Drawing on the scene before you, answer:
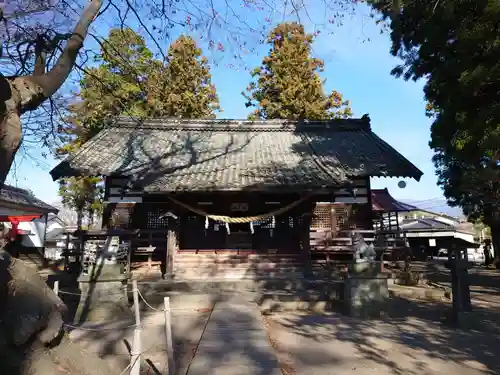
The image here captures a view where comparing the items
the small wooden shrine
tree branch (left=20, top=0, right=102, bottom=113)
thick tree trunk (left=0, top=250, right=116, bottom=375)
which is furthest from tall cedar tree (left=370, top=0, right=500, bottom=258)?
thick tree trunk (left=0, top=250, right=116, bottom=375)

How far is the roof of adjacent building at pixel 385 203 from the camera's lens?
18.8 m

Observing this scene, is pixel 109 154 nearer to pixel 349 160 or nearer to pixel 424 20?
pixel 349 160

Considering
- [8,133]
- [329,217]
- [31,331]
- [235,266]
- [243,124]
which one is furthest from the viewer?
[243,124]

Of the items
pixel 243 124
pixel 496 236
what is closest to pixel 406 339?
pixel 243 124

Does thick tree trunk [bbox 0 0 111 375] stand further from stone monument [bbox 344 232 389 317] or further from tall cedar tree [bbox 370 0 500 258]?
tall cedar tree [bbox 370 0 500 258]

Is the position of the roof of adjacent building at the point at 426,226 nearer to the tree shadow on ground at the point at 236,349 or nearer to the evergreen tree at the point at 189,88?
the evergreen tree at the point at 189,88

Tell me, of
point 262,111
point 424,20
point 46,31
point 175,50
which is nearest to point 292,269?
point 424,20

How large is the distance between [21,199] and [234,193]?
49.7 feet

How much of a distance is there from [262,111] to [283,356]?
21.4m

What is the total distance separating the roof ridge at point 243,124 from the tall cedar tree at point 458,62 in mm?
5544

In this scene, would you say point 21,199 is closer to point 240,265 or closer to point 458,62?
point 240,265

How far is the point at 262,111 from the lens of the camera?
991 inches

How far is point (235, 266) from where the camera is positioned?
11430mm

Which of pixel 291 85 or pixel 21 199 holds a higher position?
pixel 291 85
